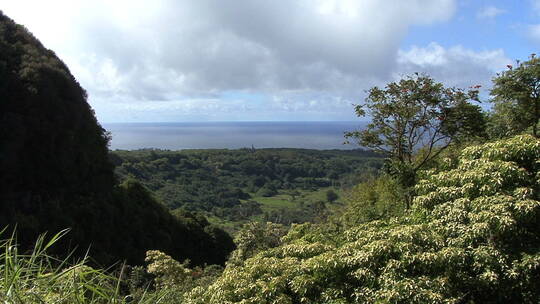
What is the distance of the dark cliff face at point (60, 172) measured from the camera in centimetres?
2025

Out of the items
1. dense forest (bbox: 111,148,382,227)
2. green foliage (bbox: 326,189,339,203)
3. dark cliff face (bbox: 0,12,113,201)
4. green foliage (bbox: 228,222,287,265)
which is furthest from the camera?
green foliage (bbox: 326,189,339,203)

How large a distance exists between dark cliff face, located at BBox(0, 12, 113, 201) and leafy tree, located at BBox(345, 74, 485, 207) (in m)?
17.7

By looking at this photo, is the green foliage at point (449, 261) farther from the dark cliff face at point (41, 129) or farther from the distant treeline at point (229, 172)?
the distant treeline at point (229, 172)

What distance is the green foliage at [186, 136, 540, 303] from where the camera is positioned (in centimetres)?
577

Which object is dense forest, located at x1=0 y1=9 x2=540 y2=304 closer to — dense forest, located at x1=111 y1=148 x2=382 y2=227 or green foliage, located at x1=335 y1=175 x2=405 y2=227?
green foliage, located at x1=335 y1=175 x2=405 y2=227

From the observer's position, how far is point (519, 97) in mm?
11867

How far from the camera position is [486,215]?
5949mm

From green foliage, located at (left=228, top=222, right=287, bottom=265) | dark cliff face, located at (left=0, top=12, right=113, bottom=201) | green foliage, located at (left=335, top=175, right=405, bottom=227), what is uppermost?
dark cliff face, located at (left=0, top=12, right=113, bottom=201)

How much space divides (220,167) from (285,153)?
2258 cm

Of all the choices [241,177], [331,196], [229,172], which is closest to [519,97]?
[331,196]

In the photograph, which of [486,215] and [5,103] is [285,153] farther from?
[486,215]

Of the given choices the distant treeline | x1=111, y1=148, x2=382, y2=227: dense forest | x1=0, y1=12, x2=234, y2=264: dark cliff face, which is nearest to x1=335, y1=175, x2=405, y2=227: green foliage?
x1=0, y1=12, x2=234, y2=264: dark cliff face

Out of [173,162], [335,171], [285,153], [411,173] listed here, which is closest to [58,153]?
[411,173]

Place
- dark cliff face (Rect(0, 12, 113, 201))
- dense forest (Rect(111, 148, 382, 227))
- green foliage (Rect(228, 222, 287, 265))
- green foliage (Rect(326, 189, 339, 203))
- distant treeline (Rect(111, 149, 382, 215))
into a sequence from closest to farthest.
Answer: green foliage (Rect(228, 222, 287, 265))
dark cliff face (Rect(0, 12, 113, 201))
dense forest (Rect(111, 148, 382, 227))
distant treeline (Rect(111, 149, 382, 215))
green foliage (Rect(326, 189, 339, 203))
